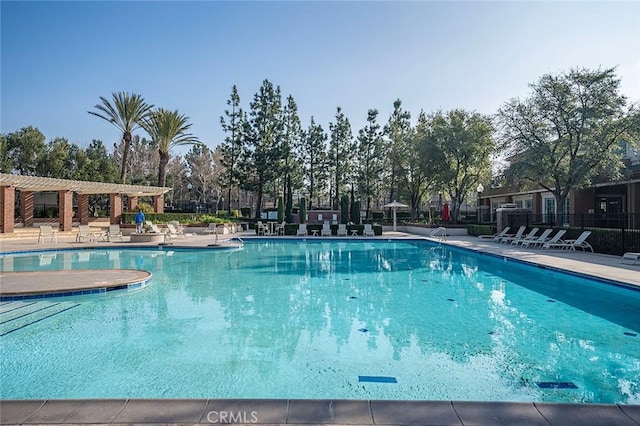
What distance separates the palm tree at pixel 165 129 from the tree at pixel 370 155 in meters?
14.9

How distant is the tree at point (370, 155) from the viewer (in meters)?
33.7

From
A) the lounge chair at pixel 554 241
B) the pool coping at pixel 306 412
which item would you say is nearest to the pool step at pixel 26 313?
the pool coping at pixel 306 412

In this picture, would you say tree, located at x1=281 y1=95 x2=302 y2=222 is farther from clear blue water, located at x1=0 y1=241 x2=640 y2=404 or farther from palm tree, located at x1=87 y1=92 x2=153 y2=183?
clear blue water, located at x1=0 y1=241 x2=640 y2=404

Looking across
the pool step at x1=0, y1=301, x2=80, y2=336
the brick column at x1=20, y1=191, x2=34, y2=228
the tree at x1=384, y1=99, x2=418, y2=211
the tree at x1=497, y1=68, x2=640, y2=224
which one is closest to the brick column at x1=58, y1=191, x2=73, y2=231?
the brick column at x1=20, y1=191, x2=34, y2=228

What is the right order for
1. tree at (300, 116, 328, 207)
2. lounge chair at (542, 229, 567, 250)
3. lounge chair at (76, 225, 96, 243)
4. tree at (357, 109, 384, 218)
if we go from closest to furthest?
lounge chair at (542, 229, 567, 250) → lounge chair at (76, 225, 96, 243) → tree at (357, 109, 384, 218) → tree at (300, 116, 328, 207)

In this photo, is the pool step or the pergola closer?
the pool step

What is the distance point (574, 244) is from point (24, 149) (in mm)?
39412

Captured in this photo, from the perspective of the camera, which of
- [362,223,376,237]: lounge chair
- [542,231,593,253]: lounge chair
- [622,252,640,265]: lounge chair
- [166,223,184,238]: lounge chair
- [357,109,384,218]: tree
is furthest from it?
[357,109,384,218]: tree

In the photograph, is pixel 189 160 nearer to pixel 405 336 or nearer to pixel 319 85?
pixel 319 85

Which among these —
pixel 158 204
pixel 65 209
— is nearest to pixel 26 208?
pixel 65 209

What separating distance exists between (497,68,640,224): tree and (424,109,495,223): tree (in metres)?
4.37

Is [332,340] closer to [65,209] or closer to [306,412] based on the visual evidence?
[306,412]

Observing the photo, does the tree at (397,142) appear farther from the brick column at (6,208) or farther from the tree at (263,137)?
the brick column at (6,208)

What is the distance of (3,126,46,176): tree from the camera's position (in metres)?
31.9
